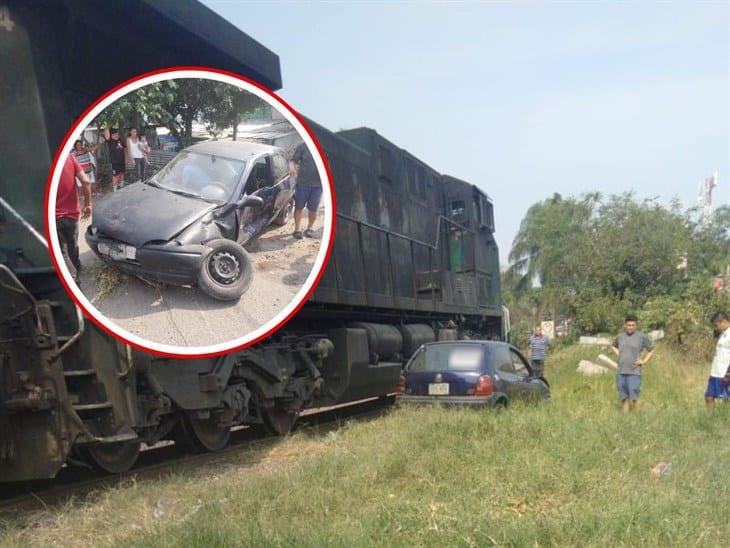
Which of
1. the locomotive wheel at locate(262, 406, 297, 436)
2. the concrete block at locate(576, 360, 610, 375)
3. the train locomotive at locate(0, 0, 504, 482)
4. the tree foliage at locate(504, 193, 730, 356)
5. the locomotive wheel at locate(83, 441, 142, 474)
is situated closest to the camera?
the train locomotive at locate(0, 0, 504, 482)

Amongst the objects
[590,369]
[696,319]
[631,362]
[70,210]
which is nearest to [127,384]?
[70,210]

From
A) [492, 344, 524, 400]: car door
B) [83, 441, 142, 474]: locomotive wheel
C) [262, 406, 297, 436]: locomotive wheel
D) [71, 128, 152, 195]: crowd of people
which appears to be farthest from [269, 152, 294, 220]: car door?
[492, 344, 524, 400]: car door

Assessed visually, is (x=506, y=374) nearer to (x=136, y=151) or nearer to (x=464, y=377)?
(x=464, y=377)

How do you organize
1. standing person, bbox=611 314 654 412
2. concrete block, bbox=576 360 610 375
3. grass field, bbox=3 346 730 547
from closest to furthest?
1. grass field, bbox=3 346 730 547
2. standing person, bbox=611 314 654 412
3. concrete block, bbox=576 360 610 375

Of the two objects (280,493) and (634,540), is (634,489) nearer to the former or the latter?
(634,540)

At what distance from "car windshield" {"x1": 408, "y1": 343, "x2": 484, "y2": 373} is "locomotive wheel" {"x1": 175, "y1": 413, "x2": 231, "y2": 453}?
113 inches


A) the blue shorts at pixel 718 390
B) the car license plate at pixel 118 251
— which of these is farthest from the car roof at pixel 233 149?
the blue shorts at pixel 718 390

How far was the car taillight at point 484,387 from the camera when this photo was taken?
9.45 m

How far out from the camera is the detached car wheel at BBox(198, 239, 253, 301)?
7.26ft

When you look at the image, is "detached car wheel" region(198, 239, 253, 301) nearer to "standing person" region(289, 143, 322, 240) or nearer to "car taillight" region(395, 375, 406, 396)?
"standing person" region(289, 143, 322, 240)

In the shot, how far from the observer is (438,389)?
9.72m

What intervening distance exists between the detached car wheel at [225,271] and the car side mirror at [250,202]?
0.37ft

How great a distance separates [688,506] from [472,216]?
1135cm

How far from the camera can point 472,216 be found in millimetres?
15789
